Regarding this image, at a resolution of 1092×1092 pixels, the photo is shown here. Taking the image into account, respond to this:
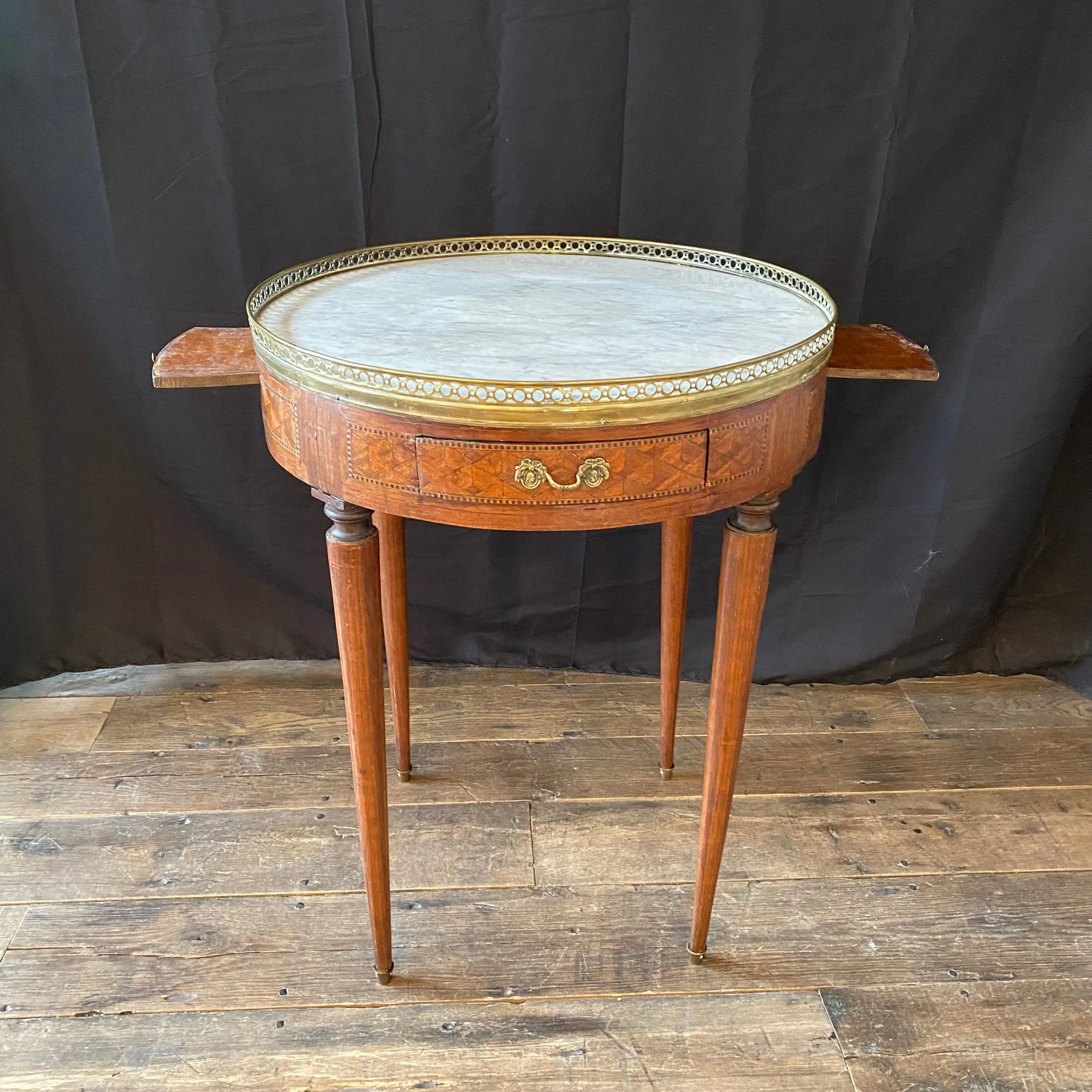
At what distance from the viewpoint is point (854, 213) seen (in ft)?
5.65

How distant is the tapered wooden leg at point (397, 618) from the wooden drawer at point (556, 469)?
50 cm

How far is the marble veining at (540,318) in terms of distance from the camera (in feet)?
3.51

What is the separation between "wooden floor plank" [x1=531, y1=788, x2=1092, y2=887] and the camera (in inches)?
62.9

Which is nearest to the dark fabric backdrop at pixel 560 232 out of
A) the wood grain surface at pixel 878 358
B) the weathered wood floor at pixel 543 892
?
the weathered wood floor at pixel 543 892

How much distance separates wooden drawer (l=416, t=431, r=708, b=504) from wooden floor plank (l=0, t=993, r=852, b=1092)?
0.74 meters

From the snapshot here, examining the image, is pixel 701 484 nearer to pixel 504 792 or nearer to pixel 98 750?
pixel 504 792

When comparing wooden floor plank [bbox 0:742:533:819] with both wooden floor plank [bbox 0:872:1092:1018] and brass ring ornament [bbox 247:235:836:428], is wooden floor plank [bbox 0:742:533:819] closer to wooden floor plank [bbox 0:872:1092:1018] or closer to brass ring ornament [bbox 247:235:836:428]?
wooden floor plank [bbox 0:872:1092:1018]

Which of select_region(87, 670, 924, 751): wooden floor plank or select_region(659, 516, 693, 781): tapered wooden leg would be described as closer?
select_region(659, 516, 693, 781): tapered wooden leg

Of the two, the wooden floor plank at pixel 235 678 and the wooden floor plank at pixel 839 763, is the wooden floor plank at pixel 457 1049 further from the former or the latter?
→ the wooden floor plank at pixel 235 678

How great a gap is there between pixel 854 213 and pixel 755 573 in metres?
0.83

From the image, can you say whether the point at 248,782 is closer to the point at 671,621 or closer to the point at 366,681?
the point at 366,681

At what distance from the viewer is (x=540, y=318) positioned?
48.3 inches

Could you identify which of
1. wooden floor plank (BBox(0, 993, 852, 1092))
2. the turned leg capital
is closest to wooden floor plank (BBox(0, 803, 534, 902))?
wooden floor plank (BBox(0, 993, 852, 1092))

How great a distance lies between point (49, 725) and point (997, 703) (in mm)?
1865
